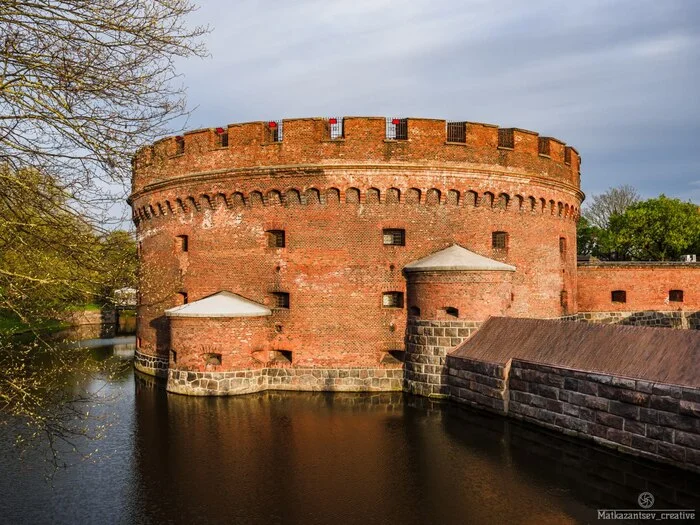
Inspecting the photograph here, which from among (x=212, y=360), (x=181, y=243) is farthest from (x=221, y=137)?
(x=212, y=360)

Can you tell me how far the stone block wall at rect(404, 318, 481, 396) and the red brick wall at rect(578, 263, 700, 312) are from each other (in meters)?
9.75

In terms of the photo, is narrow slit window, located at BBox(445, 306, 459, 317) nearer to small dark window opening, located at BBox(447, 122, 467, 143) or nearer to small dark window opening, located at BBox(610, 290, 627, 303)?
small dark window opening, located at BBox(447, 122, 467, 143)

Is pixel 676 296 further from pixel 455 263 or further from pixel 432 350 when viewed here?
pixel 432 350

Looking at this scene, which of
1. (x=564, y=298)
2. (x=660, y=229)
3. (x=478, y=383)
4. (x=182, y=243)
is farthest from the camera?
(x=660, y=229)

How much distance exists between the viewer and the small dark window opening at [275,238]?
14.5 metres

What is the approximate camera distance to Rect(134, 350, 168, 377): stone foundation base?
15.7 m

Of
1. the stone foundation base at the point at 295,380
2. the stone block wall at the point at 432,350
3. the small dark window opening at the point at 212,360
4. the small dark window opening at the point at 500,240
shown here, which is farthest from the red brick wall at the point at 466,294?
the small dark window opening at the point at 212,360

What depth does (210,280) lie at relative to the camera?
15008 mm

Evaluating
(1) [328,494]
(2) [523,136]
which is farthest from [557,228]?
(1) [328,494]

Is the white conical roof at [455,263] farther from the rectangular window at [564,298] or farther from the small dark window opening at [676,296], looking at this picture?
the small dark window opening at [676,296]

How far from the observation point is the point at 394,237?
47.2 feet

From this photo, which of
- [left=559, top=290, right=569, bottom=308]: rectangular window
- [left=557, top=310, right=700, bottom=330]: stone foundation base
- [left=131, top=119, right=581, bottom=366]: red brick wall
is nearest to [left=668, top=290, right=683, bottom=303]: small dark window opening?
[left=557, top=310, right=700, bottom=330]: stone foundation base

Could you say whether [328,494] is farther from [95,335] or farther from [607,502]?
[95,335]

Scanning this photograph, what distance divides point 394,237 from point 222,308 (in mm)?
5023
